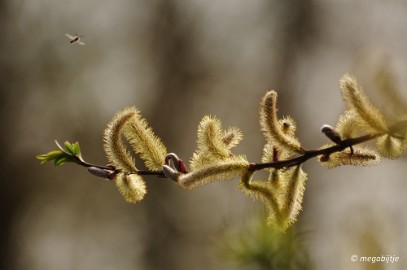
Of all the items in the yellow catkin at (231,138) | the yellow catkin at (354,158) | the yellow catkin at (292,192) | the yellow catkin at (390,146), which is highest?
the yellow catkin at (231,138)

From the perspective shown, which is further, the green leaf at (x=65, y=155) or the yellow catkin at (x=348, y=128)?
the green leaf at (x=65, y=155)

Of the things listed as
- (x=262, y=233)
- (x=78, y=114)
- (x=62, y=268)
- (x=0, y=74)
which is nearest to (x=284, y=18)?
(x=78, y=114)

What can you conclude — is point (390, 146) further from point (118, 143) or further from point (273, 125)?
point (118, 143)

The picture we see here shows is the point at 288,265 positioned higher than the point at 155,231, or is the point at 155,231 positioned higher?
the point at 155,231

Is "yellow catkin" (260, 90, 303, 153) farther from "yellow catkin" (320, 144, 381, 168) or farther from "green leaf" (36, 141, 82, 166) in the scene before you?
→ "green leaf" (36, 141, 82, 166)

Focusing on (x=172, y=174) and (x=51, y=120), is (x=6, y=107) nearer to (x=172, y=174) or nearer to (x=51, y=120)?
(x=51, y=120)

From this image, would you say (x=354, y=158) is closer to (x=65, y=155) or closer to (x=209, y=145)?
(x=209, y=145)

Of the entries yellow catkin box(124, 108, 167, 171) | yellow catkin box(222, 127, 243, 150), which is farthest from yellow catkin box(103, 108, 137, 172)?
yellow catkin box(222, 127, 243, 150)

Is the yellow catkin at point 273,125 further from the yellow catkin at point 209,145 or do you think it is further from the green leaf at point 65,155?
the green leaf at point 65,155

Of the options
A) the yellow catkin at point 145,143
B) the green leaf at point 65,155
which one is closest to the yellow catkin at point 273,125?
the yellow catkin at point 145,143

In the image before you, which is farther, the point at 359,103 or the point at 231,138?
the point at 231,138

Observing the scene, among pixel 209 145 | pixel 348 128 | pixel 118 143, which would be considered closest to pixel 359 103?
pixel 348 128
